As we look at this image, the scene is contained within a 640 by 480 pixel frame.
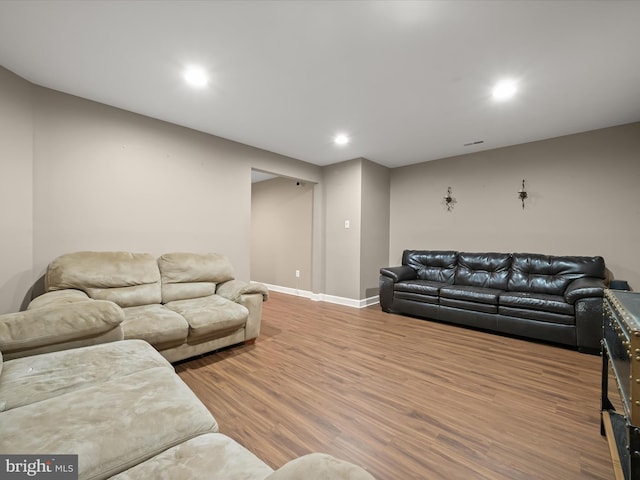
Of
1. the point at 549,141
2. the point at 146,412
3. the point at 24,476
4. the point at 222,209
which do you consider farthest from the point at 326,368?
the point at 549,141

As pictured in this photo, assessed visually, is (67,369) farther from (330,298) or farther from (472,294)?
(330,298)

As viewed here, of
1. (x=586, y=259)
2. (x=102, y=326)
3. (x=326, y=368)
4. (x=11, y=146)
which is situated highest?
(x=11, y=146)

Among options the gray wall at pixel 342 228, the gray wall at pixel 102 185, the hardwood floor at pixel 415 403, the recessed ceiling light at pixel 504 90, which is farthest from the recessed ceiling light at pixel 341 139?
the hardwood floor at pixel 415 403

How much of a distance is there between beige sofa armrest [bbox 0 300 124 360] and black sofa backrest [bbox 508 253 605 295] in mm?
4350

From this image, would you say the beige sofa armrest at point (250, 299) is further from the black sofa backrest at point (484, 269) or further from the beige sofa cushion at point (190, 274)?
the black sofa backrest at point (484, 269)

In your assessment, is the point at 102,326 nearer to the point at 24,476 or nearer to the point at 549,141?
the point at 24,476

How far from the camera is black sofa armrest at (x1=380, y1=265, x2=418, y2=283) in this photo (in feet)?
13.8

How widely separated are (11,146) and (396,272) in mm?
4489

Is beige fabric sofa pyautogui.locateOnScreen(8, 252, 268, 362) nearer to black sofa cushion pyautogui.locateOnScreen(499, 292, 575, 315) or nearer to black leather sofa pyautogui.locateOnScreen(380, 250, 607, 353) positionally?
black leather sofa pyautogui.locateOnScreen(380, 250, 607, 353)

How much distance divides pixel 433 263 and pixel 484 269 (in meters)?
0.73

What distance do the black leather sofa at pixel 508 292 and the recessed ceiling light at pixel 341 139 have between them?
6.81ft

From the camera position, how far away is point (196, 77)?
2.35m

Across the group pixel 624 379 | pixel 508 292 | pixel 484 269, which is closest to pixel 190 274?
pixel 624 379

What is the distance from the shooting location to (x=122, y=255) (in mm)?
2682
